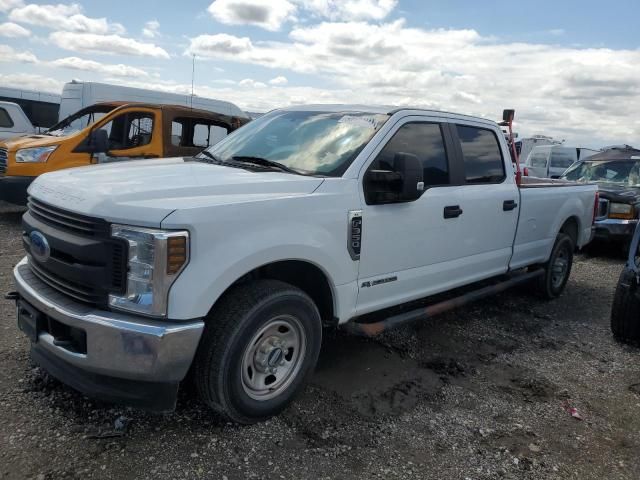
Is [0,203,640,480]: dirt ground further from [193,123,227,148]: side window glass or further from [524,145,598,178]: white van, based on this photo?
[524,145,598,178]: white van

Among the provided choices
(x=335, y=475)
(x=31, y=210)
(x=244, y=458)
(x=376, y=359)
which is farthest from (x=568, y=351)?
(x=31, y=210)

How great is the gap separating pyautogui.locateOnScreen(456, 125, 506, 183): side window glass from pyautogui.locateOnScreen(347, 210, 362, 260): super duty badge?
1509 mm

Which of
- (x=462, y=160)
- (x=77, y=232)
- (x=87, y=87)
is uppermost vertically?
(x=87, y=87)

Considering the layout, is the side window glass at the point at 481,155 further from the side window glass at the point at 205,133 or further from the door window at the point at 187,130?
the side window glass at the point at 205,133

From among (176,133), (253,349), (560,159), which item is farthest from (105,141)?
(560,159)

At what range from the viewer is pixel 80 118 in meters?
10.2

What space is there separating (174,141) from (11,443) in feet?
22.7

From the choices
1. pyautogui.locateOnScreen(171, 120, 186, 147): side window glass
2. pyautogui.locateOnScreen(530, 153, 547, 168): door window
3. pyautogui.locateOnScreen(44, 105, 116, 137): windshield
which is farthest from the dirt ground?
pyautogui.locateOnScreen(530, 153, 547, 168): door window

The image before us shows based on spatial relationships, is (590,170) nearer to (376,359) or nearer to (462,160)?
(462,160)

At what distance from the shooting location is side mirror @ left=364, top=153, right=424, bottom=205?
348cm

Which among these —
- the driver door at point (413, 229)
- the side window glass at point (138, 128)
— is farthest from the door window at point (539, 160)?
the driver door at point (413, 229)

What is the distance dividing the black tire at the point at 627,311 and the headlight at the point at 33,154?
7.78m

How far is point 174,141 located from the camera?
915cm

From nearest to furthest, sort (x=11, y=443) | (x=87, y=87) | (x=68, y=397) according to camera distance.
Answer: (x=11, y=443)
(x=68, y=397)
(x=87, y=87)
